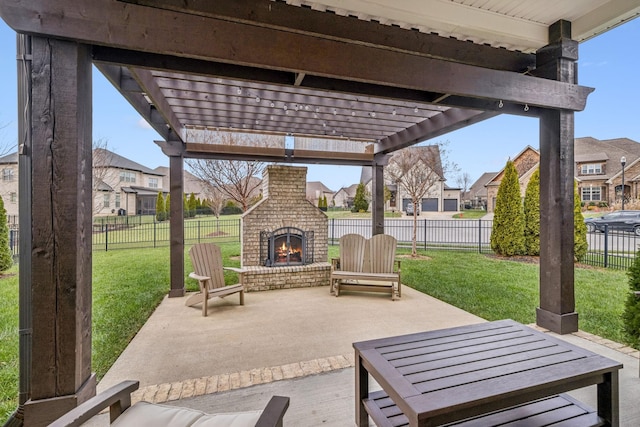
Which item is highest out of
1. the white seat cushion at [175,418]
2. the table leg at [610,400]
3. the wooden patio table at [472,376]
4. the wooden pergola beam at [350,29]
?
the wooden pergola beam at [350,29]

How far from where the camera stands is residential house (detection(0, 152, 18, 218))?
4629mm

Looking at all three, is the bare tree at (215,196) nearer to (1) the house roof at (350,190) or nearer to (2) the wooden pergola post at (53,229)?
(2) the wooden pergola post at (53,229)

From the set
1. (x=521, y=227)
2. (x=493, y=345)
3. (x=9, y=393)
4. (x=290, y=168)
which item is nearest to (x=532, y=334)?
(x=493, y=345)

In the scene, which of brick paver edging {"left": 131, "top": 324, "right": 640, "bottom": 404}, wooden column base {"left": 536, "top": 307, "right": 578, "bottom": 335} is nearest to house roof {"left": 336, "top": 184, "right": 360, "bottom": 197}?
wooden column base {"left": 536, "top": 307, "right": 578, "bottom": 335}

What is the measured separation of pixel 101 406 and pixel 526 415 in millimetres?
2265

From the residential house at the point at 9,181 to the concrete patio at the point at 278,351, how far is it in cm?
323

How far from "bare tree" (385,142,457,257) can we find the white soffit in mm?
6207

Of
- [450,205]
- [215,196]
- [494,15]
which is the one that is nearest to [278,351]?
[494,15]

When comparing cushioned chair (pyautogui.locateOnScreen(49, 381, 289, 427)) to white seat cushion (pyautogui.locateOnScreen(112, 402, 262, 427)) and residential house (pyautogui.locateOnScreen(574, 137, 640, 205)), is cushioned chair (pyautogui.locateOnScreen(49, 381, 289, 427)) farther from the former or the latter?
residential house (pyautogui.locateOnScreen(574, 137, 640, 205))

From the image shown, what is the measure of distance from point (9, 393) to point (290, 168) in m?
4.89

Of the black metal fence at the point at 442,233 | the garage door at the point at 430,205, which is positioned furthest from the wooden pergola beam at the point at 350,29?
the garage door at the point at 430,205

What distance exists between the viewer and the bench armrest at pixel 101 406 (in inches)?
45.7

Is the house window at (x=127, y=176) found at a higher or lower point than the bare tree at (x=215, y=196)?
higher

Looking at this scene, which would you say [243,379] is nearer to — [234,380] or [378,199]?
[234,380]
